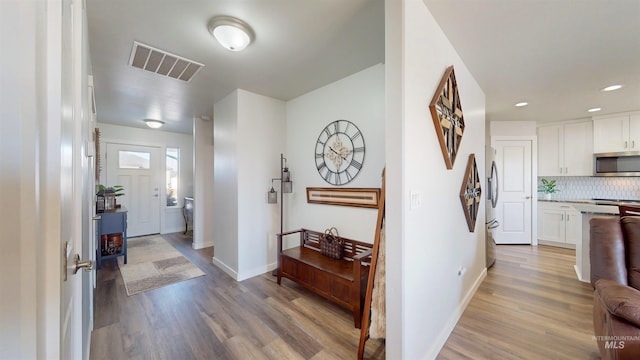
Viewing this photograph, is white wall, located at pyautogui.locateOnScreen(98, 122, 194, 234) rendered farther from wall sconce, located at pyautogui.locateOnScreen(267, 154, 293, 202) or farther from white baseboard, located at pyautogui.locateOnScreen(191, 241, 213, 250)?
wall sconce, located at pyautogui.locateOnScreen(267, 154, 293, 202)

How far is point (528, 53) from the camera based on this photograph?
7.20 feet

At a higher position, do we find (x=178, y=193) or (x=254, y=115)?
(x=254, y=115)

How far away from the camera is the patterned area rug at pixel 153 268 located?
9.60ft

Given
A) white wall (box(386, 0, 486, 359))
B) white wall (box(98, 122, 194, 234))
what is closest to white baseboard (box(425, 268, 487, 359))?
white wall (box(386, 0, 486, 359))

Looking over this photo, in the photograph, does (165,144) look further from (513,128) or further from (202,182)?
(513,128)

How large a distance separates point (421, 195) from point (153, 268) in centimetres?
373

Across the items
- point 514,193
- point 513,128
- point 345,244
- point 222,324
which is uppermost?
point 513,128

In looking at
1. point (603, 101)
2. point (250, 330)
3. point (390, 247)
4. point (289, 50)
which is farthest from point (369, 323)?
point (603, 101)

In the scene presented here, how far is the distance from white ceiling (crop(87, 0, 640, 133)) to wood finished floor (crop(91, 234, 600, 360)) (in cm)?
239

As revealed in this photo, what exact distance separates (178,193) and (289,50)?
507 cm

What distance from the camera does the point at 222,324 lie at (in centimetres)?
211

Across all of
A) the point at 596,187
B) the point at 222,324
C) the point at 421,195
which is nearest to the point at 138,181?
the point at 222,324

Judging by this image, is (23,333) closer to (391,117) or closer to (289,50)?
(391,117)

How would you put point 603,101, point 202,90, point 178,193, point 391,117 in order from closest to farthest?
point 391,117, point 202,90, point 603,101, point 178,193
